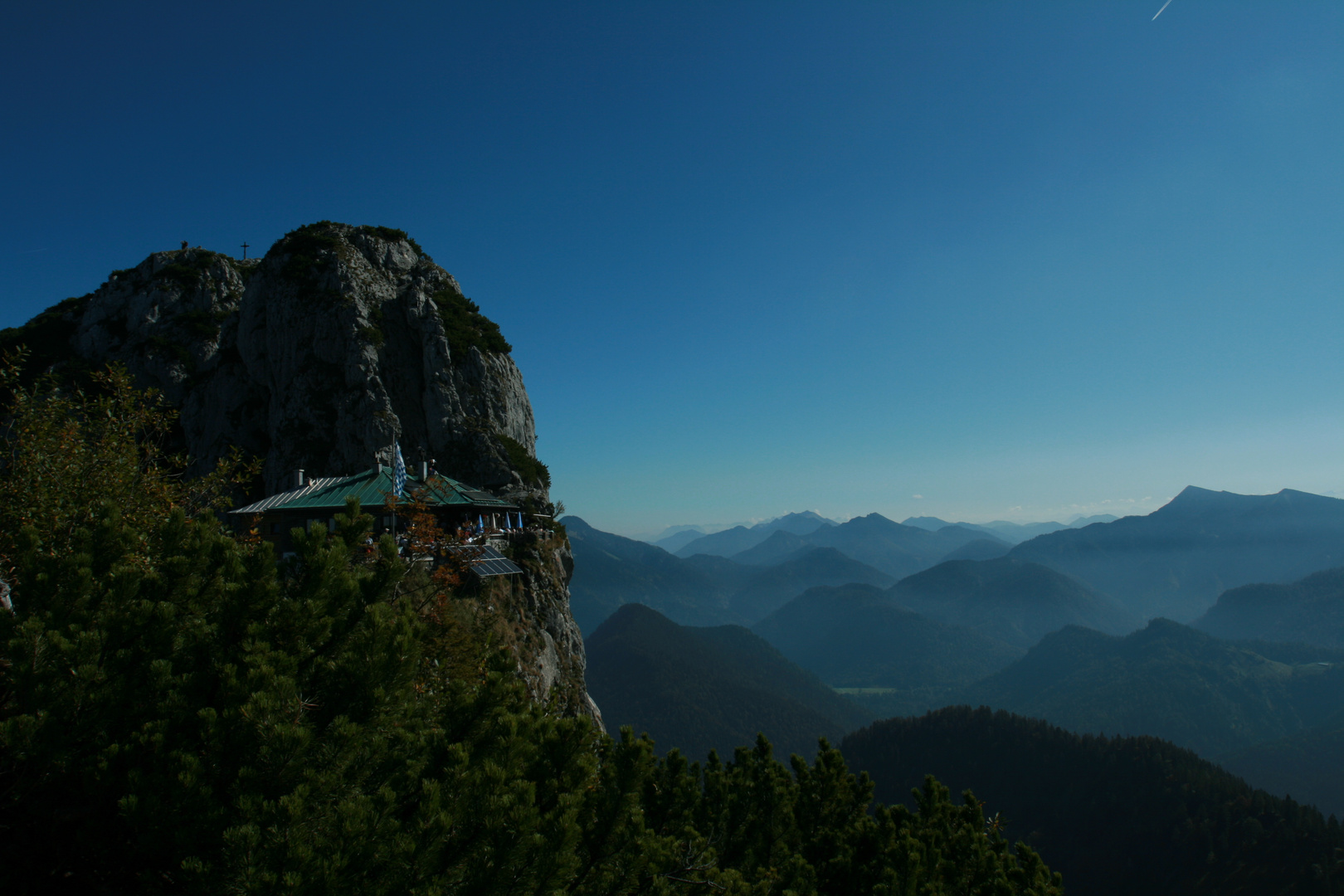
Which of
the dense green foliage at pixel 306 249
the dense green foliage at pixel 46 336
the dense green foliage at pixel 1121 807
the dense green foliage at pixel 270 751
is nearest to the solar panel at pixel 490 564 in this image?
the dense green foliage at pixel 270 751

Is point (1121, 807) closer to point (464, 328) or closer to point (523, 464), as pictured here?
point (523, 464)

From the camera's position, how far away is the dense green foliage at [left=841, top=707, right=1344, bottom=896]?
9356 cm

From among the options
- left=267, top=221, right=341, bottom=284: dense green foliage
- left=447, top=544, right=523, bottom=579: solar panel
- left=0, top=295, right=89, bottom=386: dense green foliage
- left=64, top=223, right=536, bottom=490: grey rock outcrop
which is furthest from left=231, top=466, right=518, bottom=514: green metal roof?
left=0, top=295, right=89, bottom=386: dense green foliage

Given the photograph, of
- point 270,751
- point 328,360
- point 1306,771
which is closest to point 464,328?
point 328,360

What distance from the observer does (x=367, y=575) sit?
28.6 ft

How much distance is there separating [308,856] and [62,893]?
399 centimetres

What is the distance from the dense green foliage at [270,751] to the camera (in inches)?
230

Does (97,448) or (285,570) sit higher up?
(97,448)

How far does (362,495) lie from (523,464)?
1753 centimetres

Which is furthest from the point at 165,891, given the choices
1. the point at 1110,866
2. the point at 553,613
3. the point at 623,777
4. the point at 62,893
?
the point at 1110,866

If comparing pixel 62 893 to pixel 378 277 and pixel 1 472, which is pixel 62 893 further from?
pixel 378 277

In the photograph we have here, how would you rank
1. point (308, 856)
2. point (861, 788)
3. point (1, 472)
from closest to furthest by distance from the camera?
point (308, 856) → point (1, 472) → point (861, 788)

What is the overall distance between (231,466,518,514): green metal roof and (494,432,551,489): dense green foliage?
1266cm

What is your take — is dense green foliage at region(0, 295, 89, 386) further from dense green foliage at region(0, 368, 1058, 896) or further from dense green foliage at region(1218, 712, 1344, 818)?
dense green foliage at region(1218, 712, 1344, 818)
